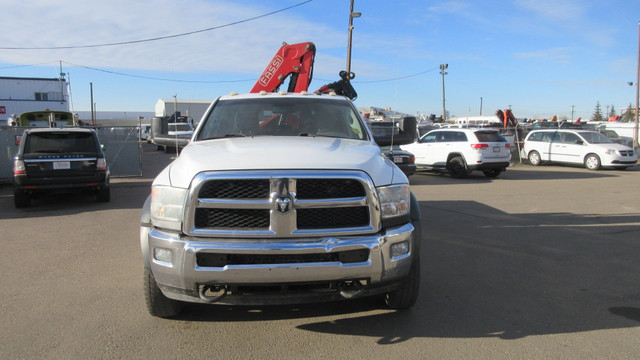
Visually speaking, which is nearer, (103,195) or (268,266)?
(268,266)

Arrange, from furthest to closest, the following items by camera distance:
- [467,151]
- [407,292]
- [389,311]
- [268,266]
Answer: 1. [467,151]
2. [389,311]
3. [407,292]
4. [268,266]

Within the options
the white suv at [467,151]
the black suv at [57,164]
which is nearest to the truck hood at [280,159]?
the black suv at [57,164]

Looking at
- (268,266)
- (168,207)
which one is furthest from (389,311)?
(168,207)

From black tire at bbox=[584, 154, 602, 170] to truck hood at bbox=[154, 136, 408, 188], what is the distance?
17.8m

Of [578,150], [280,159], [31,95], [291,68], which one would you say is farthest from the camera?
[31,95]

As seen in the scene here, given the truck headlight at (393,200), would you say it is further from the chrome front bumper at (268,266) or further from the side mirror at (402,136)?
the side mirror at (402,136)

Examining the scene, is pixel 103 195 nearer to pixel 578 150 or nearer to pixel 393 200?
pixel 393 200


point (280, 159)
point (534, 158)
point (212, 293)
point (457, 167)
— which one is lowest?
point (212, 293)

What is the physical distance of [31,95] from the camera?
122 feet

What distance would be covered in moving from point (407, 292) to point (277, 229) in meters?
1.34

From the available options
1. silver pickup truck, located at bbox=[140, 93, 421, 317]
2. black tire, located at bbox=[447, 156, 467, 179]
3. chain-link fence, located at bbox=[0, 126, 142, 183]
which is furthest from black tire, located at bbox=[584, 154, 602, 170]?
silver pickup truck, located at bbox=[140, 93, 421, 317]

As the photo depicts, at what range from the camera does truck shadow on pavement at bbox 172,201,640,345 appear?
390 centimetres

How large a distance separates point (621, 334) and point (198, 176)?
135 inches

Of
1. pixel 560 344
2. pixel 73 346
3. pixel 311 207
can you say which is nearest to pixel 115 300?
pixel 73 346
